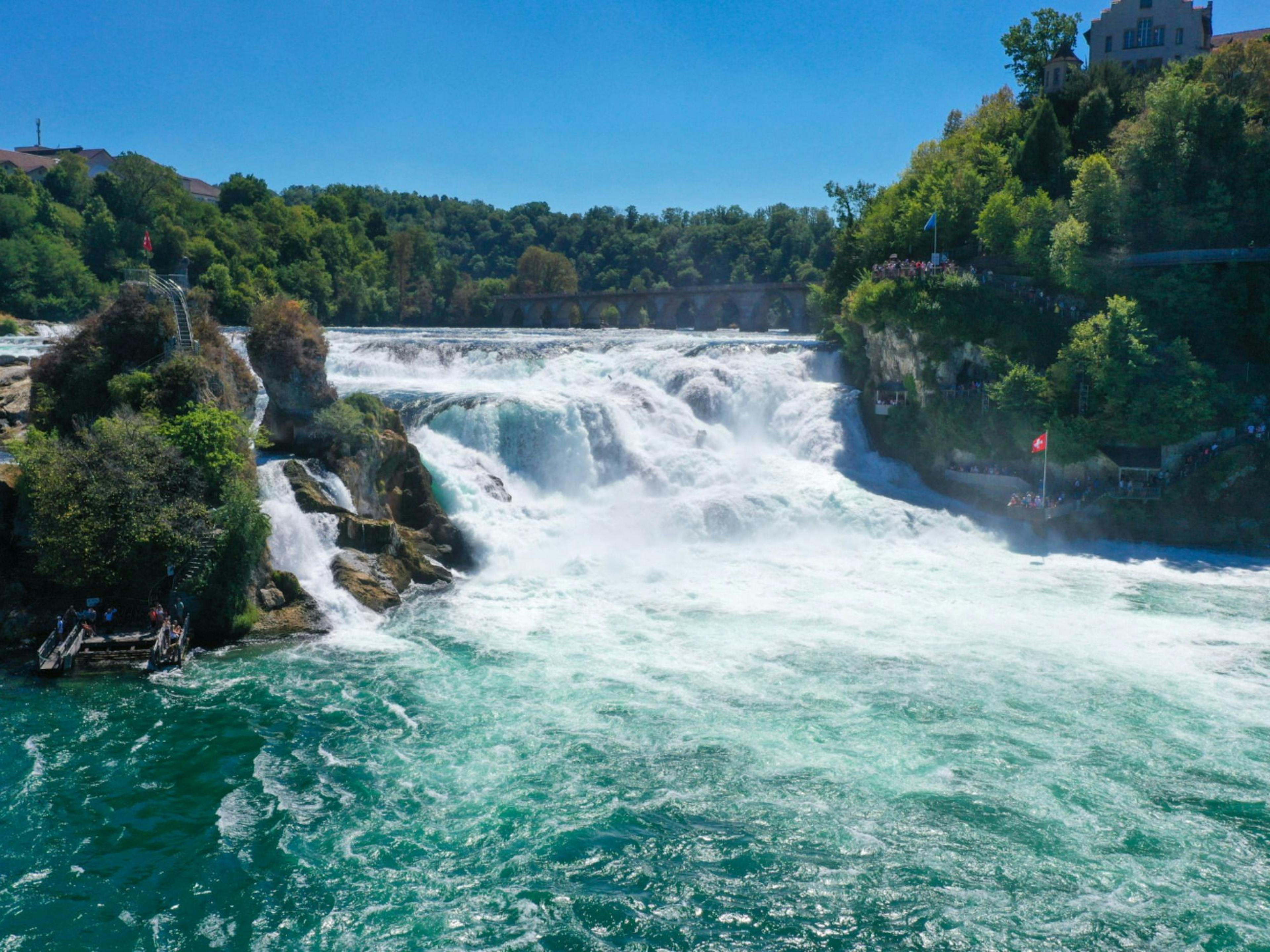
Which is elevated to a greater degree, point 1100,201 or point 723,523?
point 1100,201

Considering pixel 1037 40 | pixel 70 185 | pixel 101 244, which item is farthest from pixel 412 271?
pixel 1037 40

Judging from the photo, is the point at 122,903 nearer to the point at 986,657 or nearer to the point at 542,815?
the point at 542,815

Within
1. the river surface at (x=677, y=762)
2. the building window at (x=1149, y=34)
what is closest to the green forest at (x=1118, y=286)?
the river surface at (x=677, y=762)

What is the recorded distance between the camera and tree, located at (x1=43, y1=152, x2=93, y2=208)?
70.4 meters

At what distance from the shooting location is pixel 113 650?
18.2m

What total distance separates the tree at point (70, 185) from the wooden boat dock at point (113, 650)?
212 ft

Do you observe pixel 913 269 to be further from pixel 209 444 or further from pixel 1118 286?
pixel 209 444

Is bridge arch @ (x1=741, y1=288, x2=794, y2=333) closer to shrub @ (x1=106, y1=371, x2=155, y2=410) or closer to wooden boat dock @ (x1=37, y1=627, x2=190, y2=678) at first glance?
shrub @ (x1=106, y1=371, x2=155, y2=410)

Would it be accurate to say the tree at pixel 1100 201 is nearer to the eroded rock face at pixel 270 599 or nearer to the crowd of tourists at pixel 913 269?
the crowd of tourists at pixel 913 269

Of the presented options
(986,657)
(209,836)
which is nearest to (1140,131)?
(986,657)

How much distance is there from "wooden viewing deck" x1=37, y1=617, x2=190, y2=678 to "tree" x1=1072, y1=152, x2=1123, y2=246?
1284 inches

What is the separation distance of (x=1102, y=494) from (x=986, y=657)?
13.5 m

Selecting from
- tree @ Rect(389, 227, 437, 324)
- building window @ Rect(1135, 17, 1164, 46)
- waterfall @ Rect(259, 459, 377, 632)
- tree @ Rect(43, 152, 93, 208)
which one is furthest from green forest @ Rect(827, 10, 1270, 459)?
tree @ Rect(43, 152, 93, 208)

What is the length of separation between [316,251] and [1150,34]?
5586cm
